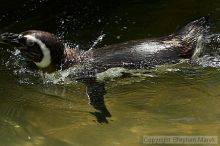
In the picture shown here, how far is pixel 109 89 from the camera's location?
4520mm

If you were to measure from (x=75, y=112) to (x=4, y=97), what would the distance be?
68 centimetres

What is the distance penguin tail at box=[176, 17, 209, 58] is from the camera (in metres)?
4.58

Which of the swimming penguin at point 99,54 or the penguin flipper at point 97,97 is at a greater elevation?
the swimming penguin at point 99,54

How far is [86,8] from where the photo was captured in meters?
6.13

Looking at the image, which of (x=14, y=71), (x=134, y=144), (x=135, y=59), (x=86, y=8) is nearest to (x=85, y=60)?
(x=135, y=59)

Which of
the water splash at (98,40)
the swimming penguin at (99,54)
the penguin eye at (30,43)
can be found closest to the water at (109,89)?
the water splash at (98,40)

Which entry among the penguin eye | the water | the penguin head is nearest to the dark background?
the water

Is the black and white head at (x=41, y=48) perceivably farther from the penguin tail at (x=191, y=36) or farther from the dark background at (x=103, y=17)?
the penguin tail at (x=191, y=36)

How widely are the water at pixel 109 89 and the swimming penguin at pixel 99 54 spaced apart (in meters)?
0.13

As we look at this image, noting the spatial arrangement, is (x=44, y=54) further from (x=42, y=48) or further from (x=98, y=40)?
(x=98, y=40)

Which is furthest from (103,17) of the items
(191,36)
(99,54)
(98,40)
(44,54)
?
(44,54)

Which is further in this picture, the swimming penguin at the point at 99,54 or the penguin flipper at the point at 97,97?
the swimming penguin at the point at 99,54

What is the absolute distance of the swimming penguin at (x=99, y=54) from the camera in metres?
4.24

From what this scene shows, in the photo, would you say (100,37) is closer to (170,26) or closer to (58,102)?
(170,26)
